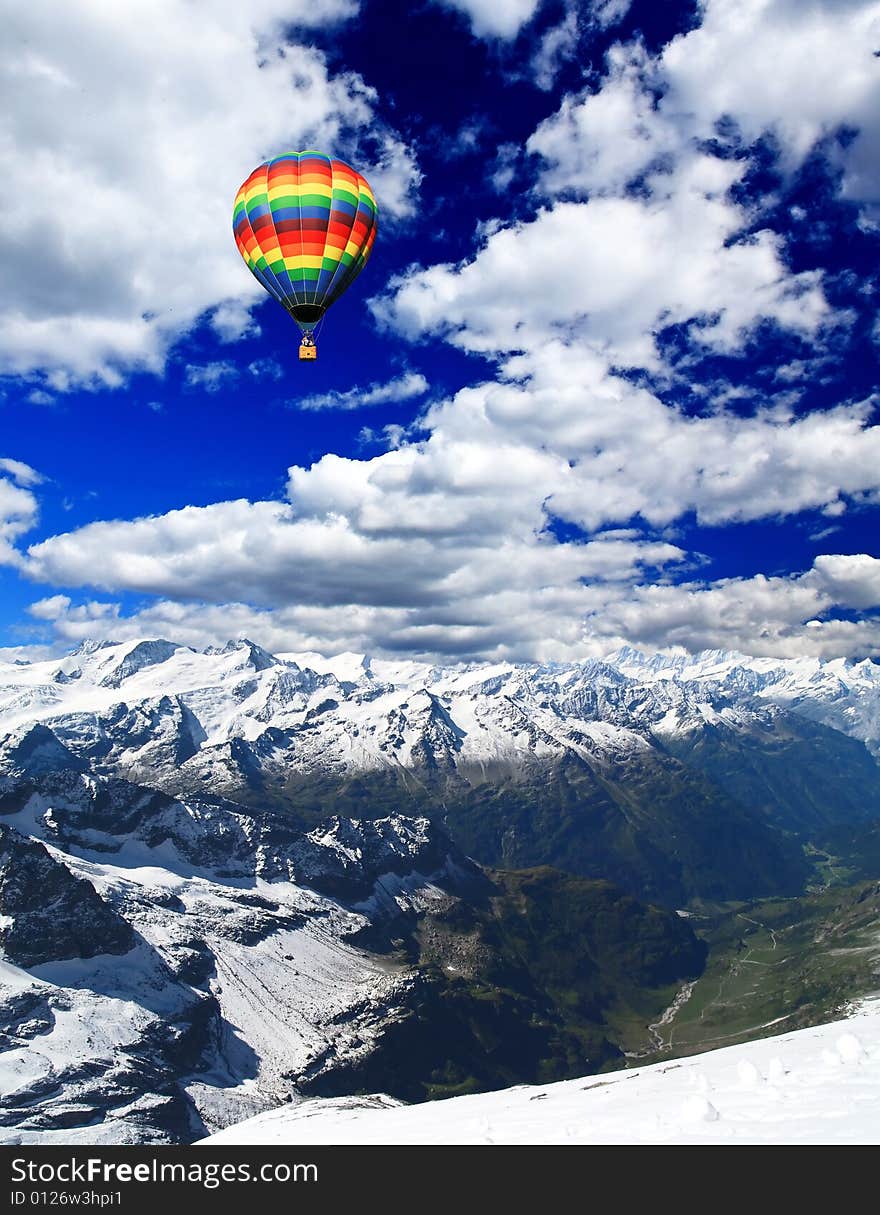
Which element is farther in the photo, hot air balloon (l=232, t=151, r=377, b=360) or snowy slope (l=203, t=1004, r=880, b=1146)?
hot air balloon (l=232, t=151, r=377, b=360)

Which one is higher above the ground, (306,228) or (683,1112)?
(306,228)

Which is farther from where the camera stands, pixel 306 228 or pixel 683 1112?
pixel 306 228
